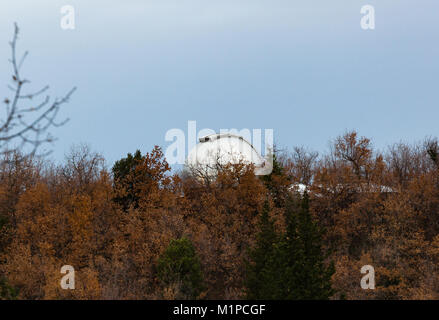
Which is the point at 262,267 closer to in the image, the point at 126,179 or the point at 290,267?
the point at 290,267

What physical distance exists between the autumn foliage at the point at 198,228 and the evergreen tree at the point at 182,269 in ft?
0.29

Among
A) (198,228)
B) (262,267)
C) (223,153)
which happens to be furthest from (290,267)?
(223,153)

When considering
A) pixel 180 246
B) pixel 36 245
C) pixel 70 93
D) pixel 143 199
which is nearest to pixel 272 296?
pixel 180 246

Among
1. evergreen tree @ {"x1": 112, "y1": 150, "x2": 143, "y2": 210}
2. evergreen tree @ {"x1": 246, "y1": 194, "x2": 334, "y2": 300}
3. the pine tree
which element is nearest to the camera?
evergreen tree @ {"x1": 246, "y1": 194, "x2": 334, "y2": 300}

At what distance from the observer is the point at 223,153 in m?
60.2

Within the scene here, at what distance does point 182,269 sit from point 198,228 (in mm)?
8849

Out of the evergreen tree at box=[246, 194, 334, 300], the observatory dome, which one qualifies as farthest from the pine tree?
the observatory dome

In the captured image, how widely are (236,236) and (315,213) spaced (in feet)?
29.4

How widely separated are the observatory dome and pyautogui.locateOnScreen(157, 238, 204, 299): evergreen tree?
18.3 m

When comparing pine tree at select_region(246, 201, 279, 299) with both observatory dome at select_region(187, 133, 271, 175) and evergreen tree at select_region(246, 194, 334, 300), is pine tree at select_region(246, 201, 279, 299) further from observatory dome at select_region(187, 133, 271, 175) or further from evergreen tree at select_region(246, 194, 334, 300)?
Result: observatory dome at select_region(187, 133, 271, 175)

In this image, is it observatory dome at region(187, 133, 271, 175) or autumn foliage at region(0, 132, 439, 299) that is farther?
observatory dome at region(187, 133, 271, 175)

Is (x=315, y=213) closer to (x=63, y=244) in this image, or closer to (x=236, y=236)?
(x=236, y=236)

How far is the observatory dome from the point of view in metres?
58.5
